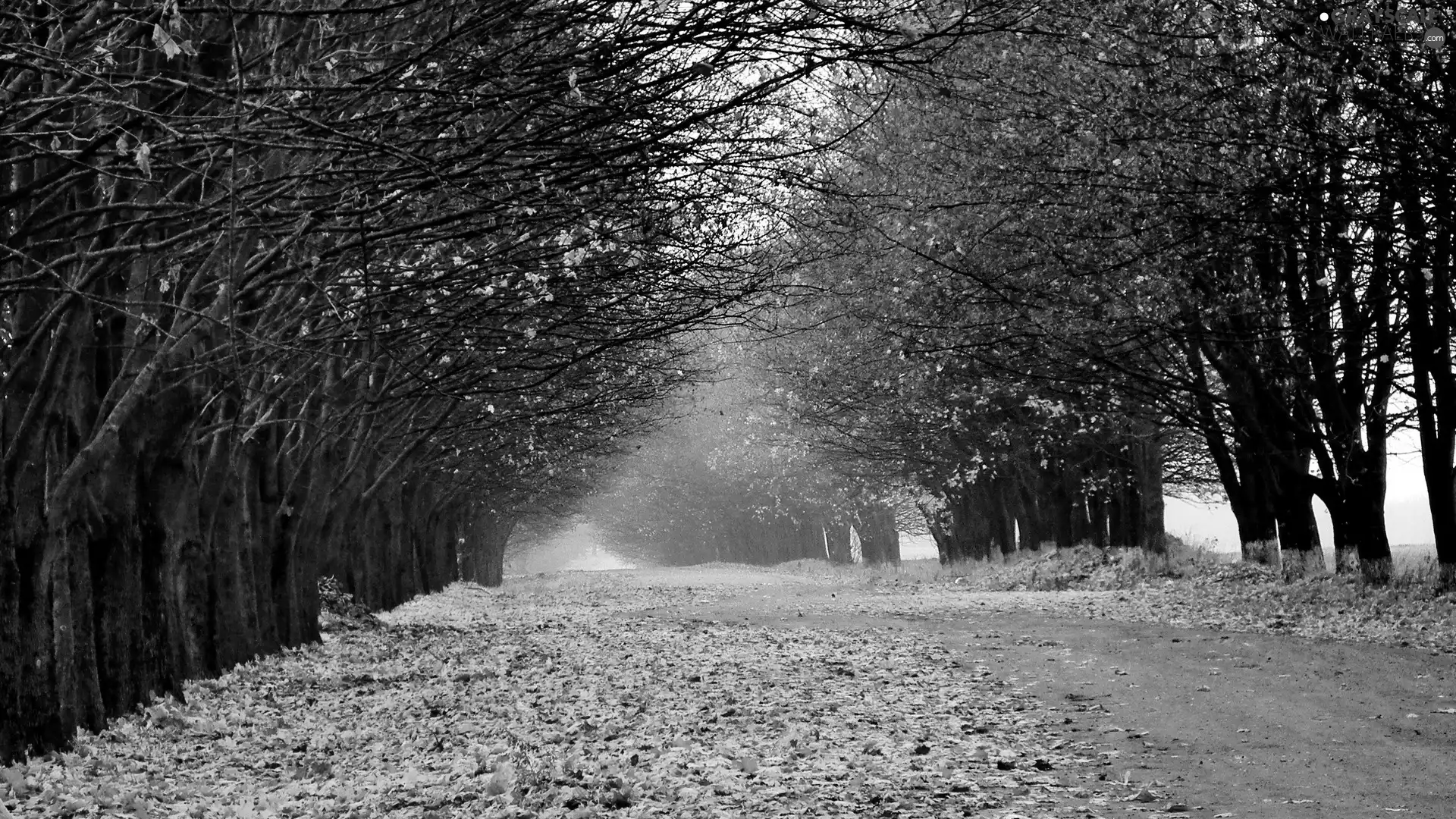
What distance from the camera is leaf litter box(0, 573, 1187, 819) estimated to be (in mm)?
8164

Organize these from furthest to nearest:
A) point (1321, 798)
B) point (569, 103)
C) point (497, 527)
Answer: point (497, 527)
point (569, 103)
point (1321, 798)

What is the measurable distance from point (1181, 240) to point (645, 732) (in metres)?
8.72

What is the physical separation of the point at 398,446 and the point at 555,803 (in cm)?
2076

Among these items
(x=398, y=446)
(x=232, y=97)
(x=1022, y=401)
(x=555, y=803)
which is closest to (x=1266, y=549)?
(x=1022, y=401)

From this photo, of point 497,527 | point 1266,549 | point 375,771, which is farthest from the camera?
point 497,527

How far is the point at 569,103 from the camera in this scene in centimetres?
825

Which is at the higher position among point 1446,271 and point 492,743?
point 1446,271

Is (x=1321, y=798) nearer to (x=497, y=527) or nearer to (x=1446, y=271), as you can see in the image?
(x=1446, y=271)

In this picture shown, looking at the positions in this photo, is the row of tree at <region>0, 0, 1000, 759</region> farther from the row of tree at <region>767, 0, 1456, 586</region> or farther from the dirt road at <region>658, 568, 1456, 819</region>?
the dirt road at <region>658, 568, 1456, 819</region>

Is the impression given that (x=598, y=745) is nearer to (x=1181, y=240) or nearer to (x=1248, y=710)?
(x=1248, y=710)

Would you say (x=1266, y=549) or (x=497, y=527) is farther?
(x=497, y=527)

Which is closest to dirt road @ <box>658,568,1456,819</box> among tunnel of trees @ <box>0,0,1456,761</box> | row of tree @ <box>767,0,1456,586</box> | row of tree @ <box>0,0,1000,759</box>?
row of tree @ <box>767,0,1456,586</box>

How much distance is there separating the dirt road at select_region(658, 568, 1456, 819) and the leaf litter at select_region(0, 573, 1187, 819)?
427 mm

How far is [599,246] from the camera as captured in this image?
13016 mm
